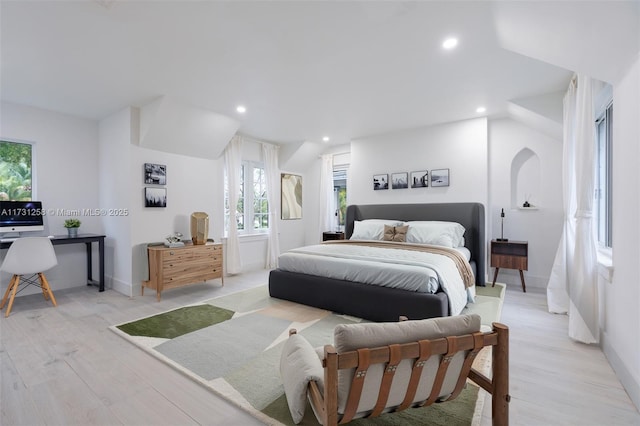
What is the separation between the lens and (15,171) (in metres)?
3.84

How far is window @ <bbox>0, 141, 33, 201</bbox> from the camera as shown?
375 cm

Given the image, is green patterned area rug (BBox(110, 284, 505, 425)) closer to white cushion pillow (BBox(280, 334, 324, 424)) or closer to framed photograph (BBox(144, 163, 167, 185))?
white cushion pillow (BBox(280, 334, 324, 424))

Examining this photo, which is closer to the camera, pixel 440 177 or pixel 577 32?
pixel 577 32

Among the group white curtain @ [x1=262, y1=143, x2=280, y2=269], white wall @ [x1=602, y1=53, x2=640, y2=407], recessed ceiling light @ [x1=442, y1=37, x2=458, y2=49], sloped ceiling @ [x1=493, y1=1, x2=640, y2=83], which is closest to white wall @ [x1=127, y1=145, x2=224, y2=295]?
white curtain @ [x1=262, y1=143, x2=280, y2=269]

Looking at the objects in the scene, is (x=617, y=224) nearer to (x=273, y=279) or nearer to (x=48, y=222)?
(x=273, y=279)

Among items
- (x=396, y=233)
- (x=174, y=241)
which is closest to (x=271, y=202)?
(x=174, y=241)

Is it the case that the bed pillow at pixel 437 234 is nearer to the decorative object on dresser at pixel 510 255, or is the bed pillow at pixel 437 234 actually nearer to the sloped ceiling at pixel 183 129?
the decorative object on dresser at pixel 510 255

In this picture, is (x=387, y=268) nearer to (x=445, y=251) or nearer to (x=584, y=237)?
(x=445, y=251)

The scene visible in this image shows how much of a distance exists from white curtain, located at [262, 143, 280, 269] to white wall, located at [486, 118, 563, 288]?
3884mm

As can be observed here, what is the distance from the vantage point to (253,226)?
A: 574cm

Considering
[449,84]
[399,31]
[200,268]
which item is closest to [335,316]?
[200,268]

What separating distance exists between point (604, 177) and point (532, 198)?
4.48 feet

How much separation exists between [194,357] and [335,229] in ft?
14.8

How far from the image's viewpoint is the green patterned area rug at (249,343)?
5.34ft
